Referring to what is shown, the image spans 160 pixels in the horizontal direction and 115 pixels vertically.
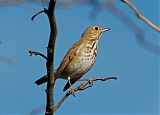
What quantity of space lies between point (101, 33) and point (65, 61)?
2.99ft

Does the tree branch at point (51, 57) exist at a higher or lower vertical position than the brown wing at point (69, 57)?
lower

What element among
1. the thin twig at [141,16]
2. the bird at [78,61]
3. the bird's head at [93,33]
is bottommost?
the thin twig at [141,16]

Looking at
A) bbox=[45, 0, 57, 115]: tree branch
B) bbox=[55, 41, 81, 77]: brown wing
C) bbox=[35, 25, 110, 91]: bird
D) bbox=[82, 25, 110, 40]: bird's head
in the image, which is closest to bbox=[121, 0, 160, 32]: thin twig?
bbox=[45, 0, 57, 115]: tree branch

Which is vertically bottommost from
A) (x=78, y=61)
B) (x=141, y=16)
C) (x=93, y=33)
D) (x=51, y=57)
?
(x=141, y=16)

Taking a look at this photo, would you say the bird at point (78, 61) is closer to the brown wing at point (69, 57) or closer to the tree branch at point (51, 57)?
the brown wing at point (69, 57)

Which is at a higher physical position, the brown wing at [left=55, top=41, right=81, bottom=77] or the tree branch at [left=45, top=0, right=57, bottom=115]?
the brown wing at [left=55, top=41, right=81, bottom=77]

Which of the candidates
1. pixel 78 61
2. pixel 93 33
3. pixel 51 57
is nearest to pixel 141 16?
pixel 51 57

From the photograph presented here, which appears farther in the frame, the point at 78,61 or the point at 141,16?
the point at 78,61

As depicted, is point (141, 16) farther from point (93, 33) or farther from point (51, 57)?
point (93, 33)

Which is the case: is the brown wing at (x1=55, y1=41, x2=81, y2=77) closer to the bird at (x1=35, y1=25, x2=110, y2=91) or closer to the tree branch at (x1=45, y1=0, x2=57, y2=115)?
the bird at (x1=35, y1=25, x2=110, y2=91)

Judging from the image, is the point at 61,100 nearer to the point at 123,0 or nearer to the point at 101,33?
the point at 123,0

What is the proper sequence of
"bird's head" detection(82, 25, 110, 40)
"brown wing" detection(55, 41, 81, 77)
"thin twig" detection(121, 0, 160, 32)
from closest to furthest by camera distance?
1. "thin twig" detection(121, 0, 160, 32)
2. "brown wing" detection(55, 41, 81, 77)
3. "bird's head" detection(82, 25, 110, 40)

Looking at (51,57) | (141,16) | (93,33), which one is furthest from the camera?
(93,33)

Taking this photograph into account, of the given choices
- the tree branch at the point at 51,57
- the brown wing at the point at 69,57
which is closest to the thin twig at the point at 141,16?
the tree branch at the point at 51,57
